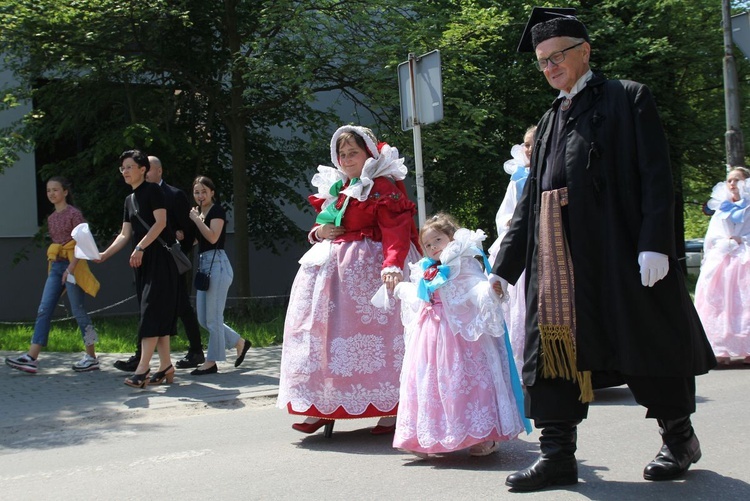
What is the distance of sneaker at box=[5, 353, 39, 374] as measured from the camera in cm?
904

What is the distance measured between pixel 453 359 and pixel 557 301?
100 centimetres

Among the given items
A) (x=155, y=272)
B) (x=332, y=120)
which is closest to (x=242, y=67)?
(x=332, y=120)

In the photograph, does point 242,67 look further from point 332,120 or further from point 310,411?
point 310,411

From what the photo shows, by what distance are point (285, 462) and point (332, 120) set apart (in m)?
10.7

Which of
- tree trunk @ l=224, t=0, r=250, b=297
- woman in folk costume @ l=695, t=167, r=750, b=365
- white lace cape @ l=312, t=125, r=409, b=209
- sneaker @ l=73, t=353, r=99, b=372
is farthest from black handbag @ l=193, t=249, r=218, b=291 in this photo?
tree trunk @ l=224, t=0, r=250, b=297

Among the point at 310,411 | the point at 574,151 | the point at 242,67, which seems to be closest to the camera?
the point at 574,151

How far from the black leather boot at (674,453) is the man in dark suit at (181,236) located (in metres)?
4.89

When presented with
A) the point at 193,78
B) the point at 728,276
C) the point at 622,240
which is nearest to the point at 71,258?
the point at 622,240

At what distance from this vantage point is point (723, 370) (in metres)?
8.78

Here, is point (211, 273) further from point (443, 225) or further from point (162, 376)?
point (443, 225)

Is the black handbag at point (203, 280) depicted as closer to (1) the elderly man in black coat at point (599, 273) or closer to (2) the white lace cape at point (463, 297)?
(2) the white lace cape at point (463, 297)

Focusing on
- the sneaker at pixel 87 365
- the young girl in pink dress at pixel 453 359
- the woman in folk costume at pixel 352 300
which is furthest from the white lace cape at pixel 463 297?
the sneaker at pixel 87 365

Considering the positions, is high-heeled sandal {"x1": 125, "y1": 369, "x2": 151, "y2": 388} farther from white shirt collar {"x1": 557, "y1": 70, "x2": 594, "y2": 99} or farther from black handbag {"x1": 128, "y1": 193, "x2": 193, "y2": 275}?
white shirt collar {"x1": 557, "y1": 70, "x2": 594, "y2": 99}

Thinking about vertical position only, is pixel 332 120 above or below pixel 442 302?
above
